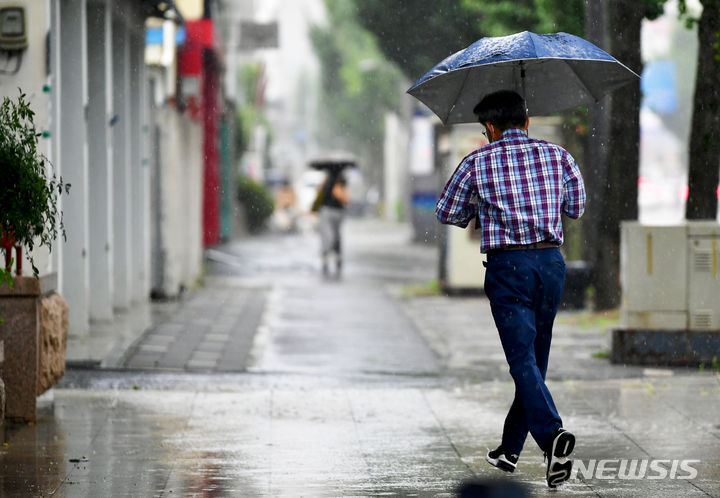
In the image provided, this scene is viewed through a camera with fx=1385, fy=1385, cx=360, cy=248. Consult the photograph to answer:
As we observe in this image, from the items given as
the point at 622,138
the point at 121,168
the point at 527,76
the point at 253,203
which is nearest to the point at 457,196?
the point at 527,76

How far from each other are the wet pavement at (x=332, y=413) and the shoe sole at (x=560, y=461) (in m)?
0.09

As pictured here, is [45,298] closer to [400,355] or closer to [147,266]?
[400,355]

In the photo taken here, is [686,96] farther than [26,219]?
Yes

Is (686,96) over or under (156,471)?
over

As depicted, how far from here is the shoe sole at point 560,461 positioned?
20.4 ft

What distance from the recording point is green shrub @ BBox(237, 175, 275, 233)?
38.8 m

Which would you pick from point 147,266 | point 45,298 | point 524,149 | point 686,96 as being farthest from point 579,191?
point 686,96

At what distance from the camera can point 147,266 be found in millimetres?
16531

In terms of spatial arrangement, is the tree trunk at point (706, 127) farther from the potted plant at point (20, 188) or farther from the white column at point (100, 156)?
the potted plant at point (20, 188)

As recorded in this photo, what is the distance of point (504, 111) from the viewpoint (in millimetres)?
6535

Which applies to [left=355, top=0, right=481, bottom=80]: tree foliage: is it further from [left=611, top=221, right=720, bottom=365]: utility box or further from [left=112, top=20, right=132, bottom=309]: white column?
[left=611, top=221, right=720, bottom=365]: utility box

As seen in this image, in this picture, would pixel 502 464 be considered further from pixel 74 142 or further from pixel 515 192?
pixel 74 142

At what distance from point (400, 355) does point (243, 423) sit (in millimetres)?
3823

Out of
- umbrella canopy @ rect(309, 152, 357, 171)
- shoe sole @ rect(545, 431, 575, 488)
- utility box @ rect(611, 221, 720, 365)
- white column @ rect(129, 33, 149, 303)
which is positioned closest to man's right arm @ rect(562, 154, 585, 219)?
shoe sole @ rect(545, 431, 575, 488)
